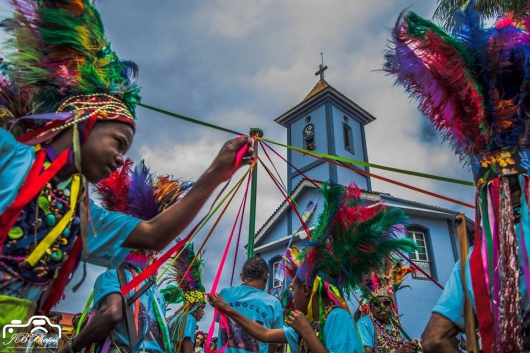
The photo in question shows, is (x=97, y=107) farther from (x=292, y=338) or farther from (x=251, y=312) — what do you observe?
(x=251, y=312)

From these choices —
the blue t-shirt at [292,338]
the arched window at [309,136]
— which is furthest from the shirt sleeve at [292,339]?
the arched window at [309,136]

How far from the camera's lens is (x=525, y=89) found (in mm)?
2531

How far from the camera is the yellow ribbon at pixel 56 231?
5.78 ft

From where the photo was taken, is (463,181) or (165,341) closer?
(463,181)

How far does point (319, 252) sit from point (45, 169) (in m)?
2.55

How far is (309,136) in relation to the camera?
72.3ft

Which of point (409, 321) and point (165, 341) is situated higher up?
point (409, 321)

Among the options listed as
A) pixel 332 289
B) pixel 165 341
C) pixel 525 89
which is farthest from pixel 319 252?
pixel 525 89

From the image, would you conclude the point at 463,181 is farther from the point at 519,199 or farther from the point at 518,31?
the point at 518,31

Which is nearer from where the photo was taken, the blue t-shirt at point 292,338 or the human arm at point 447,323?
the human arm at point 447,323

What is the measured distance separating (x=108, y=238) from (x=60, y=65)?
85 cm

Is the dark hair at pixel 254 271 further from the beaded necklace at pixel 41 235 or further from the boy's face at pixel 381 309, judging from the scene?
the beaded necklace at pixel 41 235

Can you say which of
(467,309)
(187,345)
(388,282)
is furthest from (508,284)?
(388,282)

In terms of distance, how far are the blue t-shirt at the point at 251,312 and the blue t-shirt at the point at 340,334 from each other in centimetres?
184
